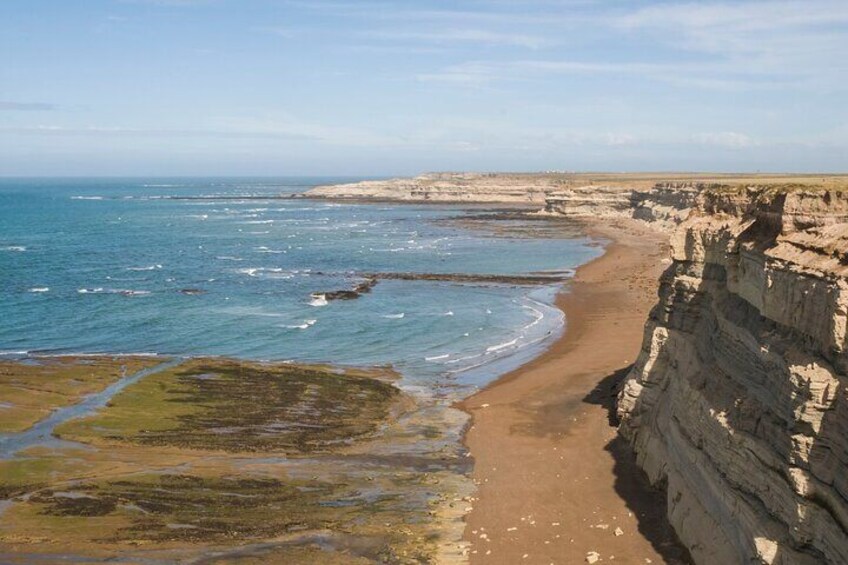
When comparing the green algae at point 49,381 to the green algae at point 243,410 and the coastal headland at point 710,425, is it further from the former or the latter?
the coastal headland at point 710,425

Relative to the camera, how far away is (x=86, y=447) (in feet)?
95.8

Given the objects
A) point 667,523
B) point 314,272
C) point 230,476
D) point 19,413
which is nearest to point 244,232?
point 314,272

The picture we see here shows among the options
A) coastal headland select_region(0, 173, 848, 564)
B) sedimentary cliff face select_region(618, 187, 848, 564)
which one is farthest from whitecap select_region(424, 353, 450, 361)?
sedimentary cliff face select_region(618, 187, 848, 564)

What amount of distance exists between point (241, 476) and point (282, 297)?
3816 centimetres

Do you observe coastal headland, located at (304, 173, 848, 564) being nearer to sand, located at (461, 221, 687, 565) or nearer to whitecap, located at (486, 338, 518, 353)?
sand, located at (461, 221, 687, 565)

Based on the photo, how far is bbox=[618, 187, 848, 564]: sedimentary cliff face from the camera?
14.0 m

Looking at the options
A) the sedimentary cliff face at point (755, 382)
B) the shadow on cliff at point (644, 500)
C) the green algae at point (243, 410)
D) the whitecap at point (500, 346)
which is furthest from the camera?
the whitecap at point (500, 346)

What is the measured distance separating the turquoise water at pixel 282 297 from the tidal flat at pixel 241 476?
6.41 m

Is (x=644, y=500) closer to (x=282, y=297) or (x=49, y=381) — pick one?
(x=49, y=381)

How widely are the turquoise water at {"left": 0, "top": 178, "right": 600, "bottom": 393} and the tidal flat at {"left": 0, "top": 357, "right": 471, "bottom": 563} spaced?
21.0 ft

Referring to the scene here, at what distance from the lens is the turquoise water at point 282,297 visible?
46438 millimetres

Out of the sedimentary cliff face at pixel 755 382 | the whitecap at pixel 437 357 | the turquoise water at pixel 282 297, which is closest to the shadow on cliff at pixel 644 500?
the sedimentary cliff face at pixel 755 382

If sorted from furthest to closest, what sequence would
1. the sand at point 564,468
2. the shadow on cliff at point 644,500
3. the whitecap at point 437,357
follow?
the whitecap at point 437,357, the sand at point 564,468, the shadow on cliff at point 644,500

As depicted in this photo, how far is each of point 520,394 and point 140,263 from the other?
195 feet
